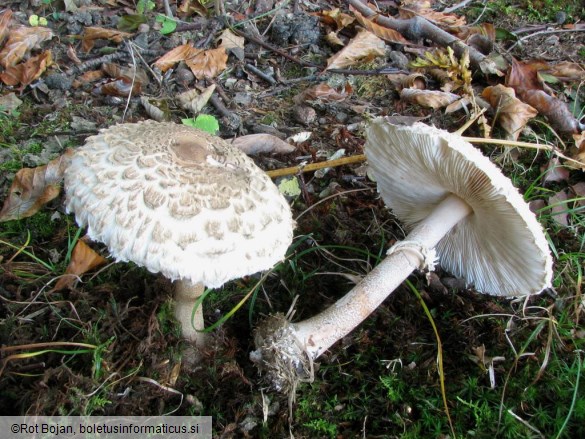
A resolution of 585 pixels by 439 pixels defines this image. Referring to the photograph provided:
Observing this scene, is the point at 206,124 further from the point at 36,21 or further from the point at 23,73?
the point at 36,21

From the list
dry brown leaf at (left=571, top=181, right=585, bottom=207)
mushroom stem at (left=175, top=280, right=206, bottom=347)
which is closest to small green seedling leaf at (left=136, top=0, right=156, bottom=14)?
mushroom stem at (left=175, top=280, right=206, bottom=347)

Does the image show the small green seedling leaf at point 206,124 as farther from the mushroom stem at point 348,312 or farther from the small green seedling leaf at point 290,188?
the mushroom stem at point 348,312

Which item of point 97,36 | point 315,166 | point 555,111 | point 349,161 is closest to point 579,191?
point 555,111

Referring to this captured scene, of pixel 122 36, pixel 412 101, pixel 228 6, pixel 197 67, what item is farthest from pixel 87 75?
pixel 412 101

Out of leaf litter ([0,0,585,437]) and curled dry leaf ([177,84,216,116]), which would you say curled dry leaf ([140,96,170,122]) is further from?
curled dry leaf ([177,84,216,116])

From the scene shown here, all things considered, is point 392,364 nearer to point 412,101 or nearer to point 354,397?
point 354,397
